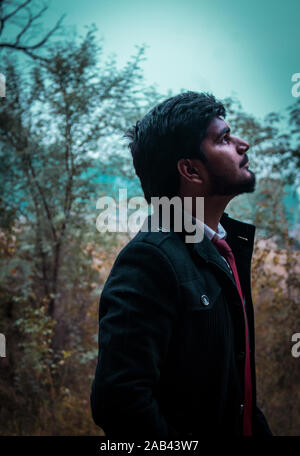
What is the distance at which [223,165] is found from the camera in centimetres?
117

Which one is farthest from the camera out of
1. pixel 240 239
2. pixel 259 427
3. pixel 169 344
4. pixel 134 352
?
pixel 240 239

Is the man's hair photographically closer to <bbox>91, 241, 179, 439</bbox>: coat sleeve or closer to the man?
the man

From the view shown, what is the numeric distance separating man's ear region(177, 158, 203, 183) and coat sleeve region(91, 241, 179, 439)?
0.37m

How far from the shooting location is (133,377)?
0.90m

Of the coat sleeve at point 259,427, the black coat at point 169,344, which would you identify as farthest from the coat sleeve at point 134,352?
the coat sleeve at point 259,427

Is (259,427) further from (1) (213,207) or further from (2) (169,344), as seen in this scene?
(1) (213,207)

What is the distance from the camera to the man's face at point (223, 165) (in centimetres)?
117

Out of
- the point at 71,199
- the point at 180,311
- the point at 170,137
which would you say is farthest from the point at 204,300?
the point at 71,199

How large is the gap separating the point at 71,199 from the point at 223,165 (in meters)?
2.44

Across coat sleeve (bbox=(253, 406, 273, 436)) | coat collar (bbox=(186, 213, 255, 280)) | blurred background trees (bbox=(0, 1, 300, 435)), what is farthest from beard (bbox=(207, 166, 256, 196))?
blurred background trees (bbox=(0, 1, 300, 435))

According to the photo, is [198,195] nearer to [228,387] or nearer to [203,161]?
[203,161]

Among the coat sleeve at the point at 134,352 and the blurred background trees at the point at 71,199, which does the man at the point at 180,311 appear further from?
the blurred background trees at the point at 71,199

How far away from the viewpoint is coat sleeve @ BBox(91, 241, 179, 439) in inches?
35.0
